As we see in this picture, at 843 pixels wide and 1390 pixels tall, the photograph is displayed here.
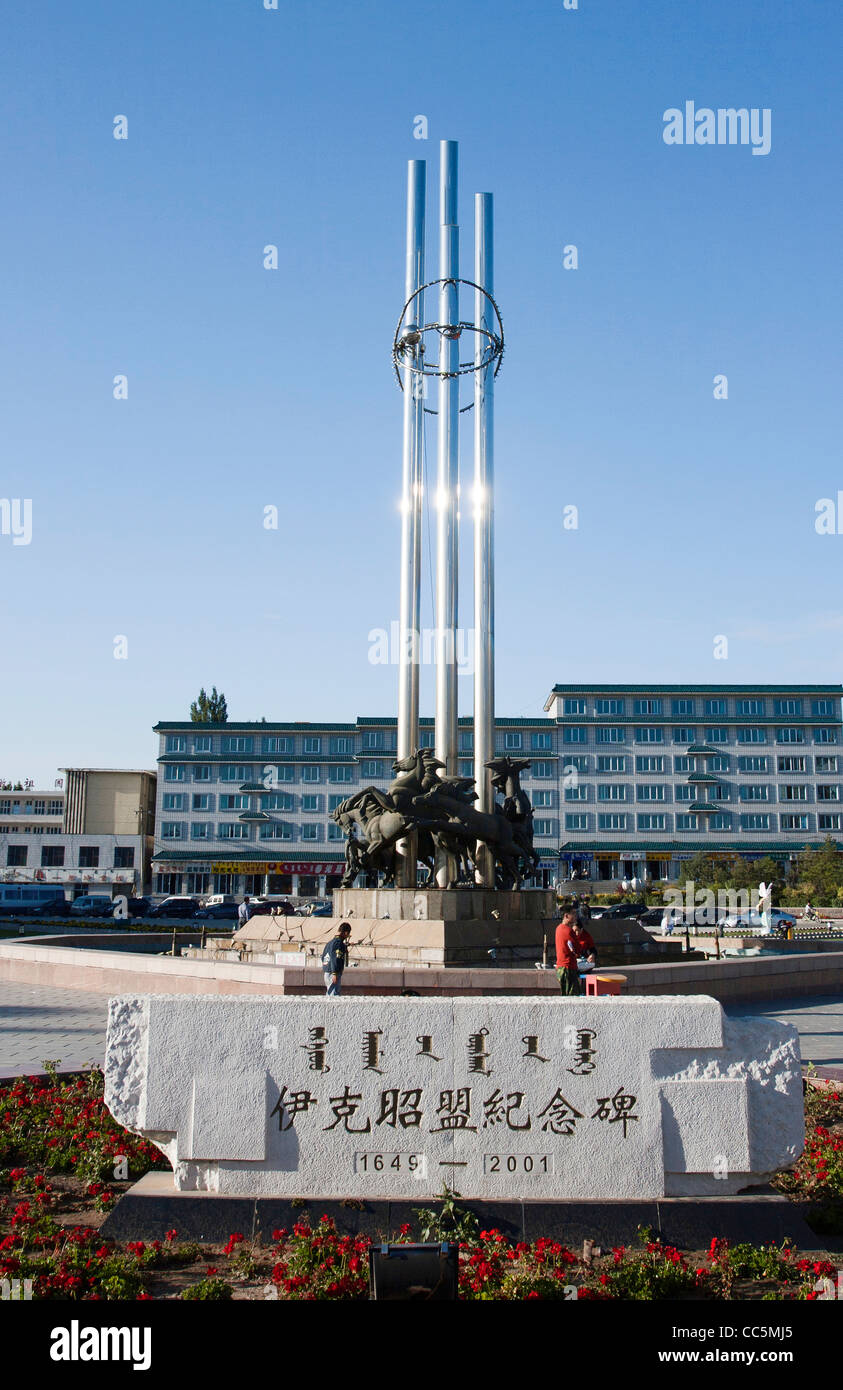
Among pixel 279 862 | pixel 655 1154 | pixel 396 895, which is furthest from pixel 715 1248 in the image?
pixel 279 862

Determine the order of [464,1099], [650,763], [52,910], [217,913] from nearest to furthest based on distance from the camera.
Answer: [464,1099]
[217,913]
[52,910]
[650,763]

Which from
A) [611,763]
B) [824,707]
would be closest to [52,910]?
[611,763]

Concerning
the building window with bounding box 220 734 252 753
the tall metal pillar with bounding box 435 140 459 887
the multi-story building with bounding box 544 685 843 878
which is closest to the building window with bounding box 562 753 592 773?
the multi-story building with bounding box 544 685 843 878

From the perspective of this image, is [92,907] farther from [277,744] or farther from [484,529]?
[484,529]

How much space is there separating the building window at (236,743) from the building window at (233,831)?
4.21m

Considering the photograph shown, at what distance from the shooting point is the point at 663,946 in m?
19.9

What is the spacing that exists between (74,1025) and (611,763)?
50.2 m

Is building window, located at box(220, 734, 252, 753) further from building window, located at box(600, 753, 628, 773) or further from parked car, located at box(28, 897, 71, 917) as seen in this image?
building window, located at box(600, 753, 628, 773)

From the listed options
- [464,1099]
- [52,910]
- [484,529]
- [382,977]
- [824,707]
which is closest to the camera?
[464,1099]

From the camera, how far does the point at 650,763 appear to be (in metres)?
61.8

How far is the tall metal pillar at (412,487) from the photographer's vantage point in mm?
20984

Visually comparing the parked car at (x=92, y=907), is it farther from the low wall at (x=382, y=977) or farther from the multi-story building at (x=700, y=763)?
the multi-story building at (x=700, y=763)

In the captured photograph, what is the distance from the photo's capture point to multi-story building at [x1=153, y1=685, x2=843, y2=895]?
201 feet
